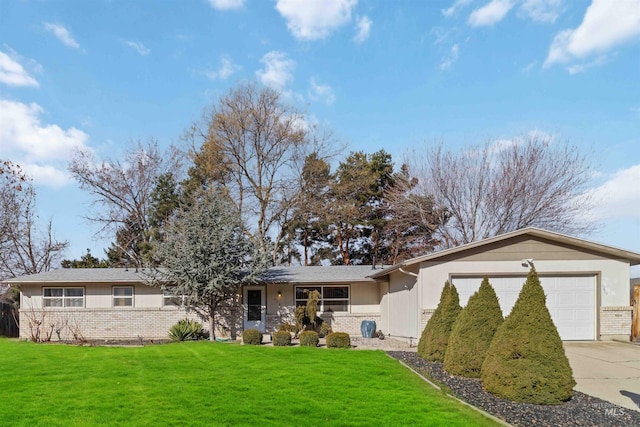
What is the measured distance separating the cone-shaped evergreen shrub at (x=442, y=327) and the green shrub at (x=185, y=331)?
9.90m

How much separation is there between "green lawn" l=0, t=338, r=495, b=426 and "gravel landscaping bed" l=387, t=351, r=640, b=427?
0.46 metres

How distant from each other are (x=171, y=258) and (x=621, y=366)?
14344mm

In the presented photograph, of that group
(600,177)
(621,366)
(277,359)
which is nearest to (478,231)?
(600,177)

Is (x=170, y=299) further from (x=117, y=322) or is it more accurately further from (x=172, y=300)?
(x=117, y=322)

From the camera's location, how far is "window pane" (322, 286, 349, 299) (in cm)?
1991

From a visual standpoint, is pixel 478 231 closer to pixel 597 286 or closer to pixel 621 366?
pixel 597 286

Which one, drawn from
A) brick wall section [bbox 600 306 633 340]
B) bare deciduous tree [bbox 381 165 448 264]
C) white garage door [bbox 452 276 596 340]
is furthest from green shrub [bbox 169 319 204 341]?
bare deciduous tree [bbox 381 165 448 264]

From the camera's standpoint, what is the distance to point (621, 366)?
418 inches

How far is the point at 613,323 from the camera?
15.0 m

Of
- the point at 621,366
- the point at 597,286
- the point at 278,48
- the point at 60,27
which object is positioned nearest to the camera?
the point at 621,366

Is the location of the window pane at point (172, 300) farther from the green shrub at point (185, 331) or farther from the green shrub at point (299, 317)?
the green shrub at point (299, 317)

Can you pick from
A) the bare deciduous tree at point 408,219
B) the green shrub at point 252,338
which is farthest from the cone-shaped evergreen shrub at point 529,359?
the bare deciduous tree at point 408,219

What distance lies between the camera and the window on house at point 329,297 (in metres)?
19.8

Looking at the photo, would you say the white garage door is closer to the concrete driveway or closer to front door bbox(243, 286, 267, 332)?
the concrete driveway
